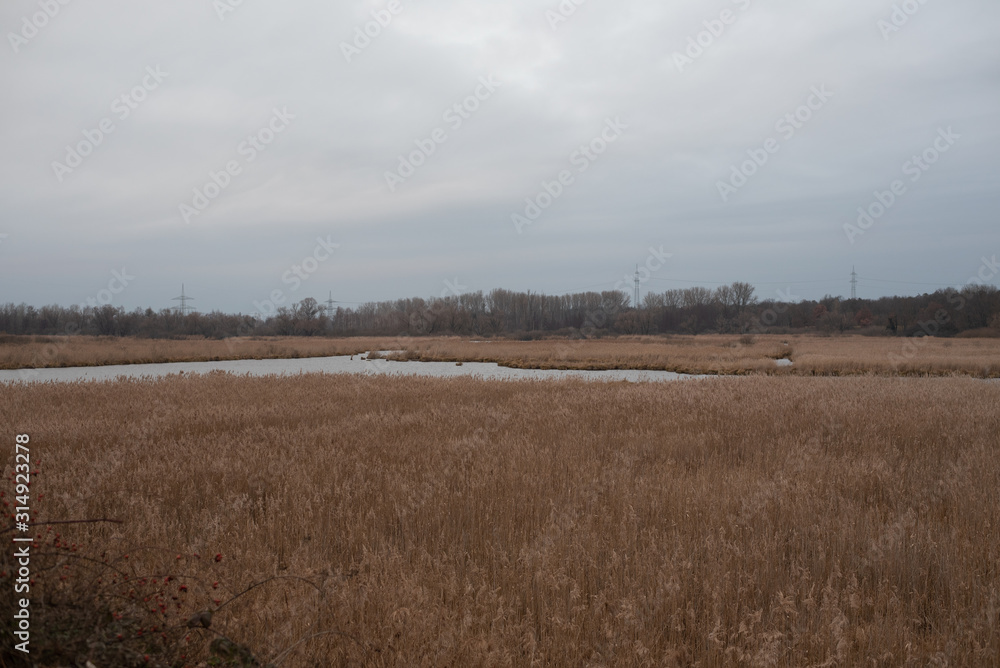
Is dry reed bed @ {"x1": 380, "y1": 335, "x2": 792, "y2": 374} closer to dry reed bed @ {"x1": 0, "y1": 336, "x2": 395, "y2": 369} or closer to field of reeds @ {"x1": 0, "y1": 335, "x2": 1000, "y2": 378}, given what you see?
field of reeds @ {"x1": 0, "y1": 335, "x2": 1000, "y2": 378}

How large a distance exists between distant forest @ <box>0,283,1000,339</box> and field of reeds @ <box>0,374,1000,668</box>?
224 feet

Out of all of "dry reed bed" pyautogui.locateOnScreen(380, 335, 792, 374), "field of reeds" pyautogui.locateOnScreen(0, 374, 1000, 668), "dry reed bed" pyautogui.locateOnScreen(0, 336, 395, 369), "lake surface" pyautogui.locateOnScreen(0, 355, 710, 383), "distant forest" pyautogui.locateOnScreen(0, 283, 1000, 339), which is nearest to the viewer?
"field of reeds" pyautogui.locateOnScreen(0, 374, 1000, 668)

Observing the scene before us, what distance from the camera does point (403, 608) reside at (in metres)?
3.11

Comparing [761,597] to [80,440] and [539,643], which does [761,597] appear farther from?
[80,440]

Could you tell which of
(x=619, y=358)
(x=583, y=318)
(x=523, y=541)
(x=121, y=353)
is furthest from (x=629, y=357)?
(x=583, y=318)

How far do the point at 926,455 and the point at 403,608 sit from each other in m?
8.03

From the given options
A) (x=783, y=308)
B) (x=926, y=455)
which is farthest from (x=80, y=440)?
(x=783, y=308)

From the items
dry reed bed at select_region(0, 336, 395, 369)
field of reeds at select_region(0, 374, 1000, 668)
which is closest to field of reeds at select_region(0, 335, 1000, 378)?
dry reed bed at select_region(0, 336, 395, 369)

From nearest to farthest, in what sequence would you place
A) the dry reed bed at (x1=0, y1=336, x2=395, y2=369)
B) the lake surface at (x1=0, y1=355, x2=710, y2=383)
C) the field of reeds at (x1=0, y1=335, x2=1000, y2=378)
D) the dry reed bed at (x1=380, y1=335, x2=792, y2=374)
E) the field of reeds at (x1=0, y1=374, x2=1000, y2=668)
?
the field of reeds at (x1=0, y1=374, x2=1000, y2=668)
the lake surface at (x1=0, y1=355, x2=710, y2=383)
the field of reeds at (x1=0, y1=335, x2=1000, y2=378)
the dry reed bed at (x1=380, y1=335, x2=792, y2=374)
the dry reed bed at (x1=0, y1=336, x2=395, y2=369)

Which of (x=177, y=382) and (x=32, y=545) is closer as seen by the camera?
(x=32, y=545)

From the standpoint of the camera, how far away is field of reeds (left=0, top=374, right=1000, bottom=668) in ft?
9.83

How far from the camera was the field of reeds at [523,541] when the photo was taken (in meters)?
3.00

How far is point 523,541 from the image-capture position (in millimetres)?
4641

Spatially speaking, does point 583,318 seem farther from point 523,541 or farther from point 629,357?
point 523,541
